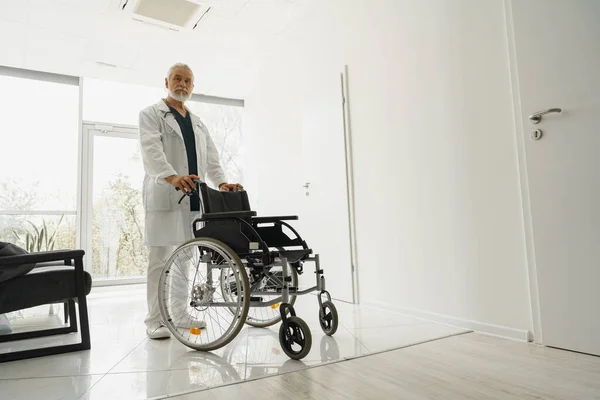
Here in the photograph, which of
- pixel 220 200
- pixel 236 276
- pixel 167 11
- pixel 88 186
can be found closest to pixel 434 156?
pixel 220 200

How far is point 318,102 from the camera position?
11.2 ft

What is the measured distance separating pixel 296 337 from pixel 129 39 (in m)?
3.50

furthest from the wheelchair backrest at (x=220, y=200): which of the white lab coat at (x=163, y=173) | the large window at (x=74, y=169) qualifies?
the large window at (x=74, y=169)

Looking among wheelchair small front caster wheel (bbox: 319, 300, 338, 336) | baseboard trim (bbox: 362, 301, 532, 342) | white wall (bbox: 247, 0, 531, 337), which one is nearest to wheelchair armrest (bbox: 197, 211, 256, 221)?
wheelchair small front caster wheel (bbox: 319, 300, 338, 336)

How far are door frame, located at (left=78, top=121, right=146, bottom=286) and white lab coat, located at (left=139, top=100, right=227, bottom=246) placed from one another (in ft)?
8.76

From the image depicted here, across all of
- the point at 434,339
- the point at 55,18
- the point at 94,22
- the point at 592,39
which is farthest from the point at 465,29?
the point at 55,18

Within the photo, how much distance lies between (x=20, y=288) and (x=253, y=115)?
354 cm

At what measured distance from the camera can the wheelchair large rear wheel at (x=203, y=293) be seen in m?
1.65

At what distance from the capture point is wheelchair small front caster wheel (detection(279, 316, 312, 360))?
62.7 inches

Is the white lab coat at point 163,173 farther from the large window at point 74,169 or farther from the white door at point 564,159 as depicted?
the large window at point 74,169

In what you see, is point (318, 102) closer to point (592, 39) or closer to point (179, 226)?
point (179, 226)

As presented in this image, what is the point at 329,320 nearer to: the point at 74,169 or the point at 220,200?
the point at 220,200

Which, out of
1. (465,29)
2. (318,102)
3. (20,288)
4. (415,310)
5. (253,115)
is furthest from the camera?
(253,115)

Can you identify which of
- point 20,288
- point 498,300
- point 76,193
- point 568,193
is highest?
point 76,193
